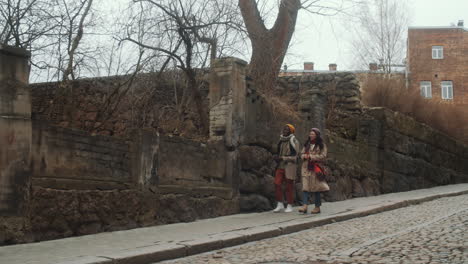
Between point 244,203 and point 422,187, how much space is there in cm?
946

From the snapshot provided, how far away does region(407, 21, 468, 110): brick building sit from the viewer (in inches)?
1666

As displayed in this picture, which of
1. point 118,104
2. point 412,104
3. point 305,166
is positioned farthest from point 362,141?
point 118,104

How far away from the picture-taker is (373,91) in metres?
17.6

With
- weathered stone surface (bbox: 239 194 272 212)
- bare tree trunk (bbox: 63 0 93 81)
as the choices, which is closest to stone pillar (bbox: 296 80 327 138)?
weathered stone surface (bbox: 239 194 272 212)

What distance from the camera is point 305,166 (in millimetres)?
10172

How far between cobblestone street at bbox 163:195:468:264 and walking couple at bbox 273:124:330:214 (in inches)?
45.1

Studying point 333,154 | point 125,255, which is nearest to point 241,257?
point 125,255

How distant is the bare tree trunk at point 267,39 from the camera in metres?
12.8

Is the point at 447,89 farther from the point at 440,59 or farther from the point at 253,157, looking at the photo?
the point at 253,157

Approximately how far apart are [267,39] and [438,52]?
33.6m

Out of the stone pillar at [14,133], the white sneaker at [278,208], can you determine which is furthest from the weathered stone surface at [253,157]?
the stone pillar at [14,133]

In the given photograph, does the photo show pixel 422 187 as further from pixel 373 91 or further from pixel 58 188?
pixel 58 188

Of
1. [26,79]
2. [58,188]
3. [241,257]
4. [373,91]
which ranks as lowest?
[241,257]

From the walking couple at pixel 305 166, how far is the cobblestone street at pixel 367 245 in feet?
3.76
